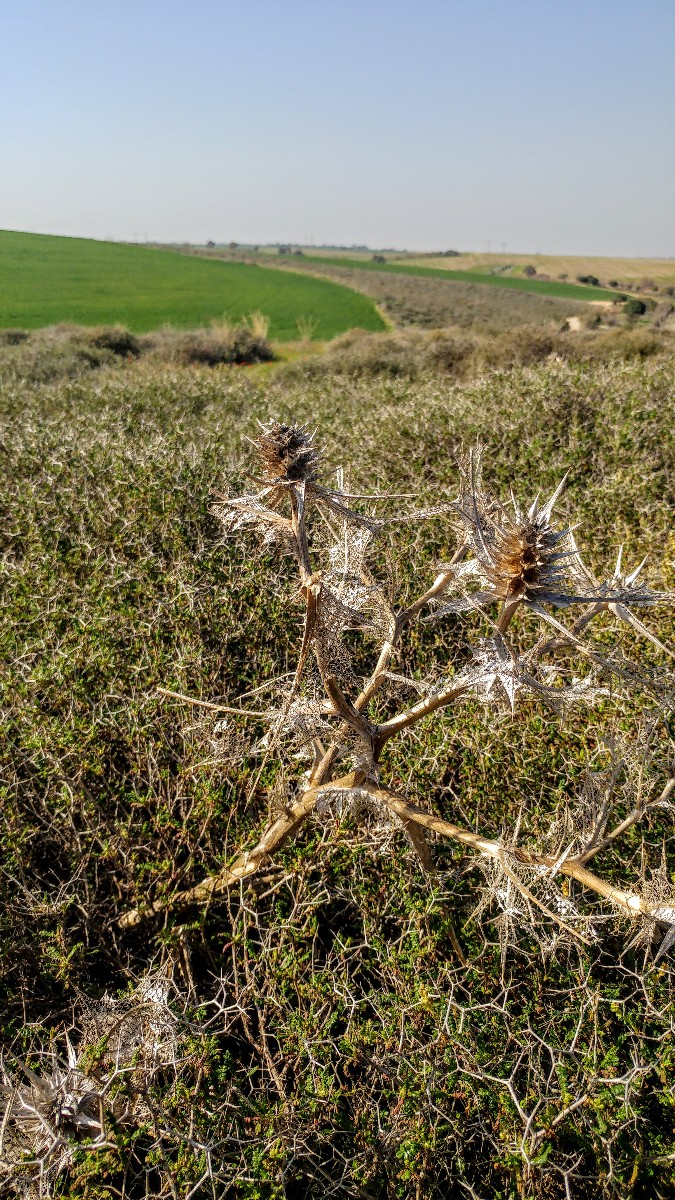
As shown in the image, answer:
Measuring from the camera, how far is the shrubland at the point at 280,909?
154 cm

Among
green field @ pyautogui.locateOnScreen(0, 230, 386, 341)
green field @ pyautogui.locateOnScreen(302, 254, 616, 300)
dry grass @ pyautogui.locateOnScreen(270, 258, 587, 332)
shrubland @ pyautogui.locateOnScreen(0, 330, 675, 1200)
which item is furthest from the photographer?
green field @ pyautogui.locateOnScreen(302, 254, 616, 300)

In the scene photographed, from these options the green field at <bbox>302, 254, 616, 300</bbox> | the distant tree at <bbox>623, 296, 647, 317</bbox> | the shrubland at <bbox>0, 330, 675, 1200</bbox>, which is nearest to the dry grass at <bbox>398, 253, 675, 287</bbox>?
the green field at <bbox>302, 254, 616, 300</bbox>

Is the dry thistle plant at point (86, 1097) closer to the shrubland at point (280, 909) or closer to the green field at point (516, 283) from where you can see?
the shrubland at point (280, 909)

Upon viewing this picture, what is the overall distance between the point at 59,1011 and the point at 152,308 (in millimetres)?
24898

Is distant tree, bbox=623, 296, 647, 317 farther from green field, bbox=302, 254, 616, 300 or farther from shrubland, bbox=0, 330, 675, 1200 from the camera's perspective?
shrubland, bbox=0, 330, 675, 1200

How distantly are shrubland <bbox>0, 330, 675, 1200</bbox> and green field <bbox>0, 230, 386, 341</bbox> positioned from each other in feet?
33.6

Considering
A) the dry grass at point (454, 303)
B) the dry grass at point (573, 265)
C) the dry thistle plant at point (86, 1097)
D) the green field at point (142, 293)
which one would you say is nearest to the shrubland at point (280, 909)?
the dry thistle plant at point (86, 1097)

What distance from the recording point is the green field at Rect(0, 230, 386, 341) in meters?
13.7

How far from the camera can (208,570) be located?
333 cm

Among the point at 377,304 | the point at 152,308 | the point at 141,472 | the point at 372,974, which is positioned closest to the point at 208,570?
the point at 141,472

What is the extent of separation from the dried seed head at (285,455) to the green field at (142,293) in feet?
38.7

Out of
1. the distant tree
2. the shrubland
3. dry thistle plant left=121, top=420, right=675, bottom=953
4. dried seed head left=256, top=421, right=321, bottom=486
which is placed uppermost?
the distant tree

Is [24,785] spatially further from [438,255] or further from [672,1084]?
[438,255]

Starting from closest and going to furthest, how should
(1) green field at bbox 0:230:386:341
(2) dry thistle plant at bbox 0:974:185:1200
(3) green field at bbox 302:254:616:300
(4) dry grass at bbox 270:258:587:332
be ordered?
1. (2) dry thistle plant at bbox 0:974:185:1200
2. (1) green field at bbox 0:230:386:341
3. (4) dry grass at bbox 270:258:587:332
4. (3) green field at bbox 302:254:616:300
